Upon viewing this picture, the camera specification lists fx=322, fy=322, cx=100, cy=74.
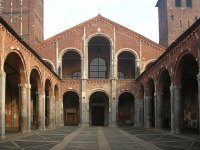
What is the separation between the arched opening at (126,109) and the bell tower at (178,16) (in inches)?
487

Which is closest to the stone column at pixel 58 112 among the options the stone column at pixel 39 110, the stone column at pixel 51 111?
the stone column at pixel 51 111

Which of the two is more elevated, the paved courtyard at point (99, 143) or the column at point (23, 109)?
the column at point (23, 109)

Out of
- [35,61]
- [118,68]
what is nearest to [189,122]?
[118,68]

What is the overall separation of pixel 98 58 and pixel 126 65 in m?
3.71

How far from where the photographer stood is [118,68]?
135 ft

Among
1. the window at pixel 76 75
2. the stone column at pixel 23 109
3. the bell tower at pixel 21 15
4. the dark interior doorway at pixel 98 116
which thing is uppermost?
the bell tower at pixel 21 15

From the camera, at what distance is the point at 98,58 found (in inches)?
1615

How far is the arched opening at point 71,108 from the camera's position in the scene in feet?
132

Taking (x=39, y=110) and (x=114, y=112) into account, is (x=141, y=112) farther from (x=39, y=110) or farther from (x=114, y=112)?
(x=39, y=110)

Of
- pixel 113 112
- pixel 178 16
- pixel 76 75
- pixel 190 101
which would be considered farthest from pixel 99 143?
pixel 178 16

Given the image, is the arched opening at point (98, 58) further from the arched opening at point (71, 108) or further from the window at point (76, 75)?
the arched opening at point (71, 108)

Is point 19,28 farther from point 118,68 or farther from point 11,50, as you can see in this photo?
point 11,50

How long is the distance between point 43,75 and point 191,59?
41.6ft

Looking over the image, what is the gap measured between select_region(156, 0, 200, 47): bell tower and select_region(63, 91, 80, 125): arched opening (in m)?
16.9
